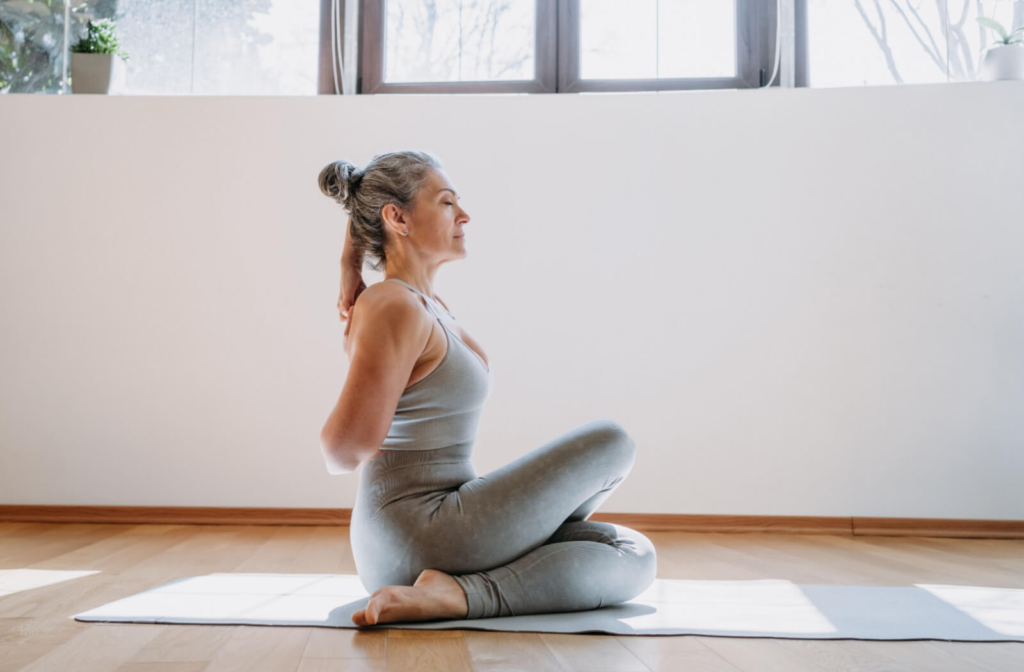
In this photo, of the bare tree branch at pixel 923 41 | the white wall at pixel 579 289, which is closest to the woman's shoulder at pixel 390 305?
the white wall at pixel 579 289

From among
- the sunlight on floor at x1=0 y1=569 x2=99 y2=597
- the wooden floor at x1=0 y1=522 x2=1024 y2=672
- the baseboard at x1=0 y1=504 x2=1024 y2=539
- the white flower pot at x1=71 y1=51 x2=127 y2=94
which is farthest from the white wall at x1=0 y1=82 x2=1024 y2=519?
the sunlight on floor at x1=0 y1=569 x2=99 y2=597

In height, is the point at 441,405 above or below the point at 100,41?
→ below

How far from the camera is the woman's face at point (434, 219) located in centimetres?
159

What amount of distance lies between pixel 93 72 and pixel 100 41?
0.15m

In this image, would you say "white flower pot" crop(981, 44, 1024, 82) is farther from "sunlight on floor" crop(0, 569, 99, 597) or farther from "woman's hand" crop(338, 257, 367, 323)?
"sunlight on floor" crop(0, 569, 99, 597)

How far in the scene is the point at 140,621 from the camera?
1.42 meters

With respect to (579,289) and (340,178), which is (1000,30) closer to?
(579,289)

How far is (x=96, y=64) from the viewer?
325 cm

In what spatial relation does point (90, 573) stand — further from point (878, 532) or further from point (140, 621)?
point (878, 532)

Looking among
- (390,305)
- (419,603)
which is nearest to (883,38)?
(390,305)

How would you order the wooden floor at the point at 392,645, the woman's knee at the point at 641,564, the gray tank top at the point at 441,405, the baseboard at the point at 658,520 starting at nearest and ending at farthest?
the wooden floor at the point at 392,645
the gray tank top at the point at 441,405
the woman's knee at the point at 641,564
the baseboard at the point at 658,520

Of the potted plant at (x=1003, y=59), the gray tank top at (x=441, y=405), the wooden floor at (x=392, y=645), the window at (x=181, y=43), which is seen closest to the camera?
the wooden floor at (x=392, y=645)

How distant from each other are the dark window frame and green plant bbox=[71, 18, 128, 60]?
815 mm

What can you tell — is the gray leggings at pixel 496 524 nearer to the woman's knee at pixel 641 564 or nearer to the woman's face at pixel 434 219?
the woman's knee at pixel 641 564
